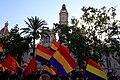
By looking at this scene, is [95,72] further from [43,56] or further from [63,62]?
[43,56]

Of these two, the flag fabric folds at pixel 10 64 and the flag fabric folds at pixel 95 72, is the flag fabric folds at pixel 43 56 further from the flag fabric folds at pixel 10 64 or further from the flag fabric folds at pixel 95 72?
the flag fabric folds at pixel 95 72

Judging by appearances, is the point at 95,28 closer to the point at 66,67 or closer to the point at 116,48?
the point at 116,48

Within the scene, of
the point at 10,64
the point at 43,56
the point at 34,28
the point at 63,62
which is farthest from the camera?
the point at 34,28

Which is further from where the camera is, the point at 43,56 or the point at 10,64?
the point at 43,56

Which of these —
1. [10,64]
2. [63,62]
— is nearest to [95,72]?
[63,62]

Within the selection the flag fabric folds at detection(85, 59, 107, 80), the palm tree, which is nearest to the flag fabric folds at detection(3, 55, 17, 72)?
the flag fabric folds at detection(85, 59, 107, 80)

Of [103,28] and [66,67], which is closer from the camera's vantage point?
[66,67]

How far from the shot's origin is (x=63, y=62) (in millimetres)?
12141

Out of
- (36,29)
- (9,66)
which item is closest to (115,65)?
(36,29)

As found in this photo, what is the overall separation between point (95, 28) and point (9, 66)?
24206 mm

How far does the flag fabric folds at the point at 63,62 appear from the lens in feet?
38.9

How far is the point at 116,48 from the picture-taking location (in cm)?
3909

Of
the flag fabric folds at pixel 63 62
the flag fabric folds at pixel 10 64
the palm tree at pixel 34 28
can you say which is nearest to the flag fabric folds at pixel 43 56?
the flag fabric folds at pixel 10 64

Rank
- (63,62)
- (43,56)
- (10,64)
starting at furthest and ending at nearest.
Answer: (43,56) → (10,64) → (63,62)
